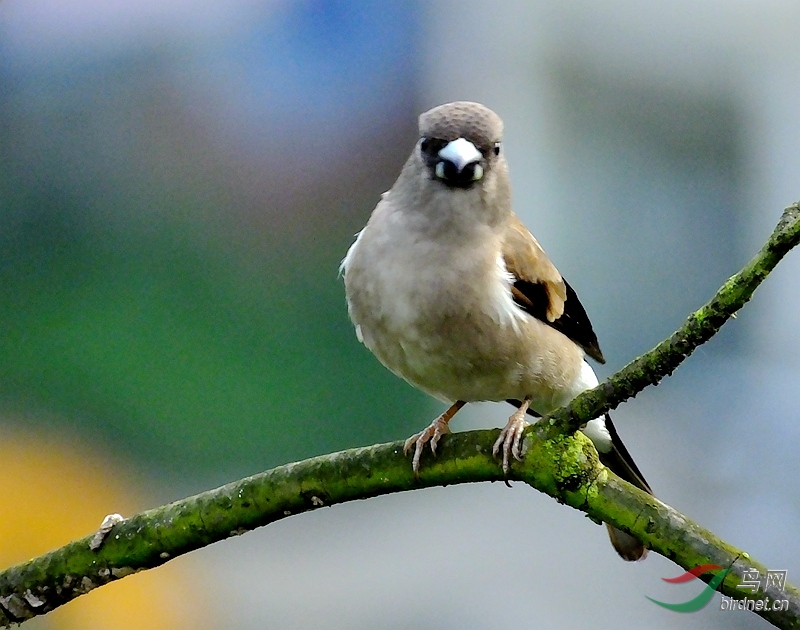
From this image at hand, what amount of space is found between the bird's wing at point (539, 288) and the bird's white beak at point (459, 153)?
129 mm

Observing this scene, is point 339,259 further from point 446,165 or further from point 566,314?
point 446,165

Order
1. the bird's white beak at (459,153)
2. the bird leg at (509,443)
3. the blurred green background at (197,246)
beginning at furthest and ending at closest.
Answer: the blurred green background at (197,246)
the bird's white beak at (459,153)
the bird leg at (509,443)

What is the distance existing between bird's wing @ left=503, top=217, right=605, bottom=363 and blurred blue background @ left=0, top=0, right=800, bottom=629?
97 cm

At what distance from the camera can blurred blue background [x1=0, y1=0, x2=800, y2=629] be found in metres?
2.03

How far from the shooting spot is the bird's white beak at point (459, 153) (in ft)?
3.23

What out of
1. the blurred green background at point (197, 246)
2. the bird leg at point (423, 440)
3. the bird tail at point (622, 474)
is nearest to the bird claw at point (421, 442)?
the bird leg at point (423, 440)

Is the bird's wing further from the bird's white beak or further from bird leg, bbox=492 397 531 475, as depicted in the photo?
bird leg, bbox=492 397 531 475

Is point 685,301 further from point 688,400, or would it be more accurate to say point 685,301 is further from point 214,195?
point 214,195

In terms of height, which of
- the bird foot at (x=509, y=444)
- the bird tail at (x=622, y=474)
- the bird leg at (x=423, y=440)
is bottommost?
the bird tail at (x=622, y=474)

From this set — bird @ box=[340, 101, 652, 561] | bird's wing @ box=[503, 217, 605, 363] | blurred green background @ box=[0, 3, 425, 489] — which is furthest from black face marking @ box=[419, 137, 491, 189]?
blurred green background @ box=[0, 3, 425, 489]

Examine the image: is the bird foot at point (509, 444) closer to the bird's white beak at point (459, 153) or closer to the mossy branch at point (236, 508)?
the mossy branch at point (236, 508)

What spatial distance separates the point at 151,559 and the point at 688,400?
1742 mm

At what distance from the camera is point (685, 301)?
2229mm

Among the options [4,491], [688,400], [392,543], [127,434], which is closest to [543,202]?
[688,400]
